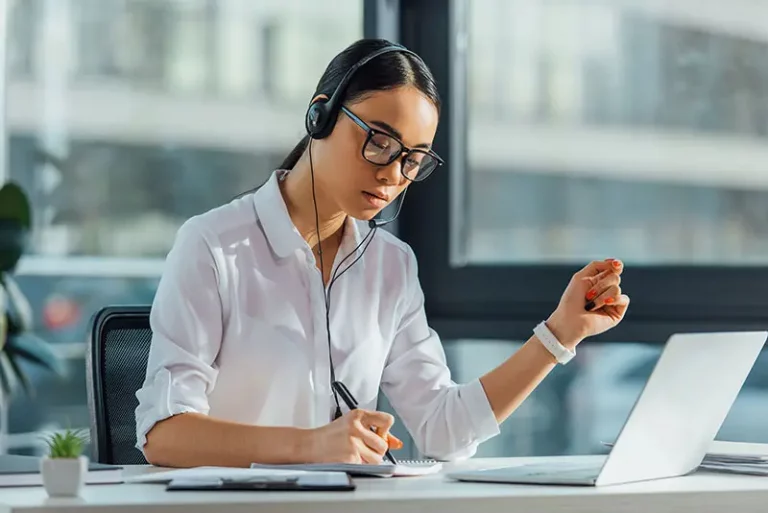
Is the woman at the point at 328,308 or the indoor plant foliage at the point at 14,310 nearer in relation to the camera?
the woman at the point at 328,308

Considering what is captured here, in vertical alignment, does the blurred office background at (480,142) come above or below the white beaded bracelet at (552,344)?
above

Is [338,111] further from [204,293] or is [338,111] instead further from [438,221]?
[438,221]

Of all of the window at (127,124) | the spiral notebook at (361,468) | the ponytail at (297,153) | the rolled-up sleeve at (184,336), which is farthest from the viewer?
the window at (127,124)

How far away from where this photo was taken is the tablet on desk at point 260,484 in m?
1.17

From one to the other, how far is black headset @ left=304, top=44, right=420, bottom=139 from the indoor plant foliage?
3.91 ft

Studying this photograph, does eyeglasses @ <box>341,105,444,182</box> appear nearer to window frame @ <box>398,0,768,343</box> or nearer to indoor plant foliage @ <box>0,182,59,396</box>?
window frame @ <box>398,0,768,343</box>

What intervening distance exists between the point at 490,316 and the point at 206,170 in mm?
845

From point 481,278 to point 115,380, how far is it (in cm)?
114

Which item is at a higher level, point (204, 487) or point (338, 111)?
point (338, 111)

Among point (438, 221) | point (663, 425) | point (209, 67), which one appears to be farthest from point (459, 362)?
point (663, 425)

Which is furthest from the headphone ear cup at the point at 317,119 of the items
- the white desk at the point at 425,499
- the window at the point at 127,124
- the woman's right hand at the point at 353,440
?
the window at the point at 127,124

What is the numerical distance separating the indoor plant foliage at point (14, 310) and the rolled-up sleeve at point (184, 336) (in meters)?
1.07

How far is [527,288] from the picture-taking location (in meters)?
2.66

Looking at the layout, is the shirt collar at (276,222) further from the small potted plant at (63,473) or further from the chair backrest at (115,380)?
the small potted plant at (63,473)
